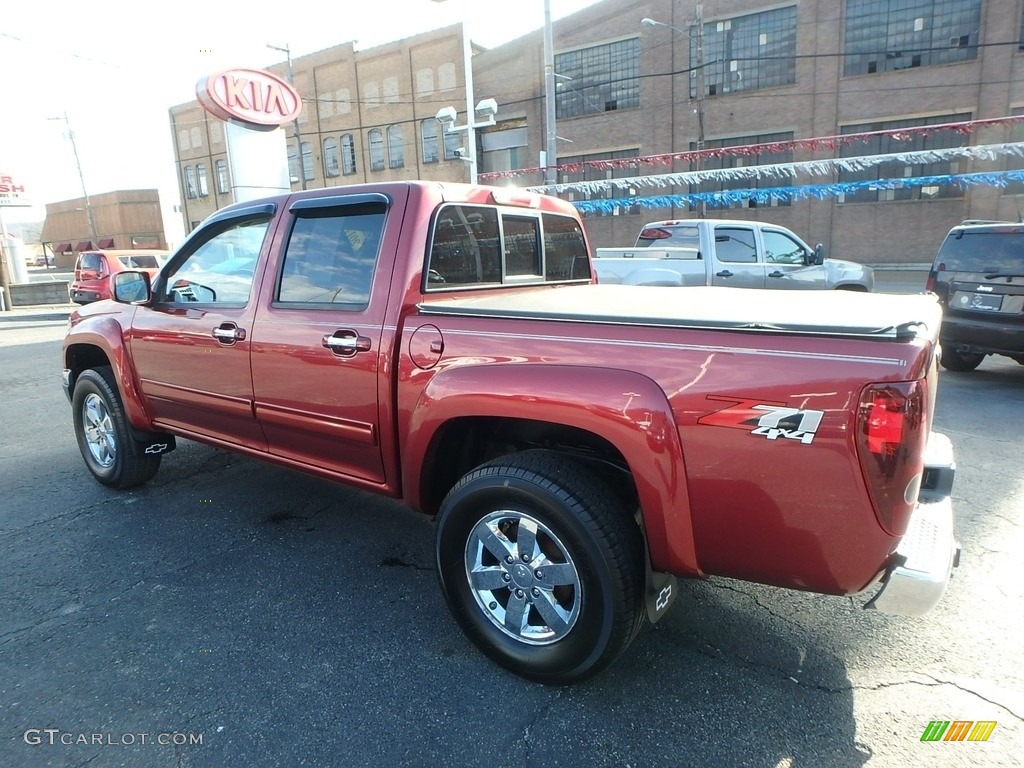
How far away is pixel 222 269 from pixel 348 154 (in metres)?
39.8

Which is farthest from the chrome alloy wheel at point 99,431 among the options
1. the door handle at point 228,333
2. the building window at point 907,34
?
the building window at point 907,34

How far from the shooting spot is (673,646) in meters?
2.80

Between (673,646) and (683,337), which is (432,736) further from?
(683,337)

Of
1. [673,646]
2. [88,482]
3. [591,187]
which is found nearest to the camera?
[673,646]

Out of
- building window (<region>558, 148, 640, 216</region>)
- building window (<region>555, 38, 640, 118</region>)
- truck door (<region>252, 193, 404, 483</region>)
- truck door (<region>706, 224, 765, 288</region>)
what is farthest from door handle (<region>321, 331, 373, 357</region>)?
building window (<region>555, 38, 640, 118</region>)

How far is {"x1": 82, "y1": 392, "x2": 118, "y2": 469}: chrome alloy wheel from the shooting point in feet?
14.9

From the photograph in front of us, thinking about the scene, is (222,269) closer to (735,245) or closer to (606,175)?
(735,245)

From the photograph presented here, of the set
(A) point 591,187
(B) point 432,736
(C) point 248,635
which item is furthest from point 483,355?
(A) point 591,187

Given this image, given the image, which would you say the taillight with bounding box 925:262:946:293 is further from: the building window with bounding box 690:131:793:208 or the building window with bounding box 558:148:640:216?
the building window with bounding box 558:148:640:216

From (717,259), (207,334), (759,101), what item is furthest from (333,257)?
(759,101)

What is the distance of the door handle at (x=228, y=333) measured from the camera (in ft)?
11.4

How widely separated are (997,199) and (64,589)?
1171 inches

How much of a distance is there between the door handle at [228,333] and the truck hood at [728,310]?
117 centimetres
